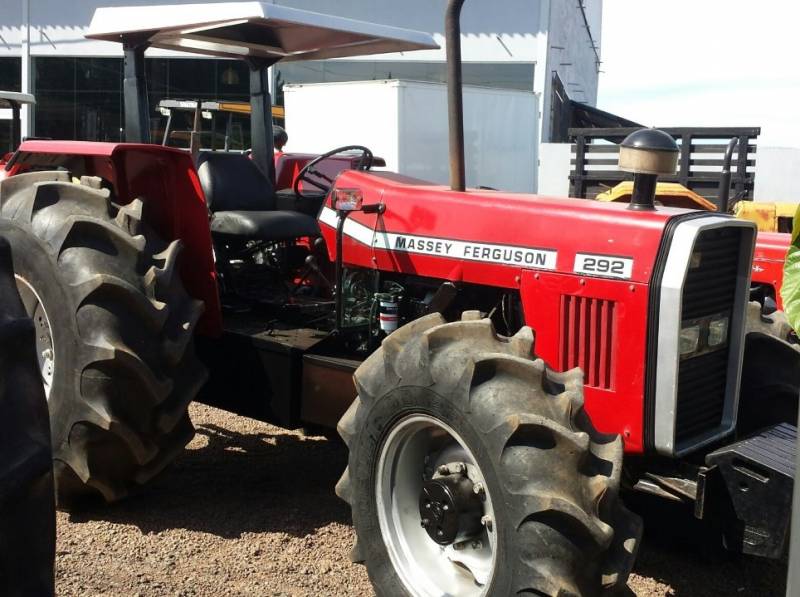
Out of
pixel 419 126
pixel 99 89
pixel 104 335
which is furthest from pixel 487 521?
pixel 99 89

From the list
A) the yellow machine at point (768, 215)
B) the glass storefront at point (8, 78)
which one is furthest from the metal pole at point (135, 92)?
the glass storefront at point (8, 78)

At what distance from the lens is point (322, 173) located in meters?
5.20

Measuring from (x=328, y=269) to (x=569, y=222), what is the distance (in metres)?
1.69

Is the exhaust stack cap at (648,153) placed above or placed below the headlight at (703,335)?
above

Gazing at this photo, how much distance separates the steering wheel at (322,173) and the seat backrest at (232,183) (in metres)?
0.17

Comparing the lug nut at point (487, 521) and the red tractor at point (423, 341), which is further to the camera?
the lug nut at point (487, 521)

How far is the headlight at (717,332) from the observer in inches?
128

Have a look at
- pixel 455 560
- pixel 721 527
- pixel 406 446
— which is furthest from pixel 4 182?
pixel 721 527

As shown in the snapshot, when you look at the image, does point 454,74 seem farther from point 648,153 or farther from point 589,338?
point 589,338

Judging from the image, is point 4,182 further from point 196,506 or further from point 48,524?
Answer: point 48,524

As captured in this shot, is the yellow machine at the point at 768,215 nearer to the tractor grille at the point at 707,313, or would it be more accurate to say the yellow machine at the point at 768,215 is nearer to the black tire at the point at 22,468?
the tractor grille at the point at 707,313

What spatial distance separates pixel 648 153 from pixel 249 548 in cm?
206

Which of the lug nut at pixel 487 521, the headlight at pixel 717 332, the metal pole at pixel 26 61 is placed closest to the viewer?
the lug nut at pixel 487 521

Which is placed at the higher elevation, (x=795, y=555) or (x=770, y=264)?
(x=795, y=555)
